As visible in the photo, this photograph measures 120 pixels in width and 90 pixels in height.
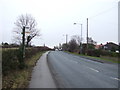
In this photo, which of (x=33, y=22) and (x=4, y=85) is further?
(x=33, y=22)

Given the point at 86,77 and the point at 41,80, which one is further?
the point at 86,77

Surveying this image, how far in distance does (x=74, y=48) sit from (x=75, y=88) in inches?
2697

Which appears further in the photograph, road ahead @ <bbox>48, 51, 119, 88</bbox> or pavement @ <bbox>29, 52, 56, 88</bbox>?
road ahead @ <bbox>48, 51, 119, 88</bbox>

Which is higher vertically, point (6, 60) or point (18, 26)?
point (18, 26)

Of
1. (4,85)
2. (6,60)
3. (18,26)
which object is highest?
(18,26)

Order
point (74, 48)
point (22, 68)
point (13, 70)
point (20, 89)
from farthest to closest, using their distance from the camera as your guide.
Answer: point (74, 48), point (22, 68), point (13, 70), point (20, 89)

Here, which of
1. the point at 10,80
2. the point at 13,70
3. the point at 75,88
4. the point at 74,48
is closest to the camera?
the point at 75,88

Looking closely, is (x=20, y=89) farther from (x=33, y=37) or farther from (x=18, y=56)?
(x=33, y=37)

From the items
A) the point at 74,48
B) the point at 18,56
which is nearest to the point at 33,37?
the point at 74,48

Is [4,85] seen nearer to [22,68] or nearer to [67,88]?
[67,88]

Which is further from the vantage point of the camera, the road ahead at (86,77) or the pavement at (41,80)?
the road ahead at (86,77)

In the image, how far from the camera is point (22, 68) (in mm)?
15383

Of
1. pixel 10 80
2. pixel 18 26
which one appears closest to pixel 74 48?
pixel 18 26

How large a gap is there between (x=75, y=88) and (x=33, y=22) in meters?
67.9
